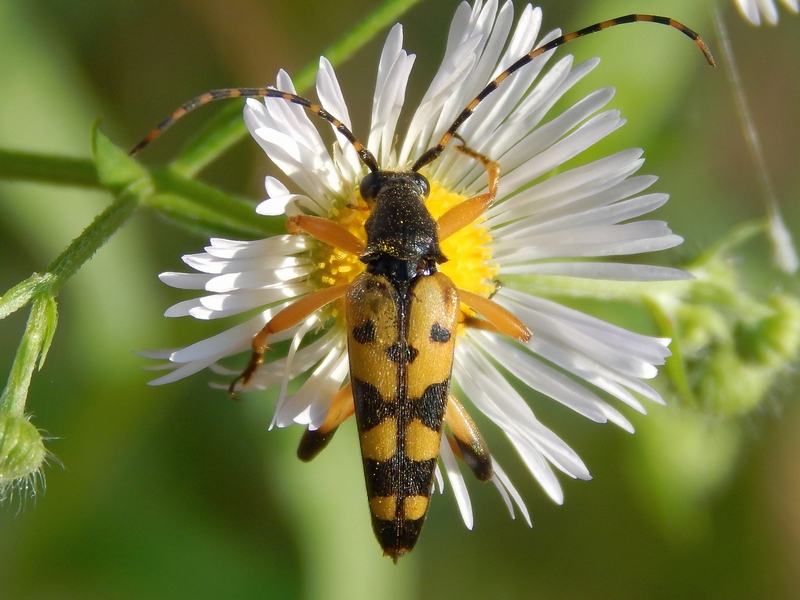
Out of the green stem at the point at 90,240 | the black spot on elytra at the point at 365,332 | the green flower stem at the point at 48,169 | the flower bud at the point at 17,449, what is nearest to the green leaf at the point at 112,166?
the green stem at the point at 90,240

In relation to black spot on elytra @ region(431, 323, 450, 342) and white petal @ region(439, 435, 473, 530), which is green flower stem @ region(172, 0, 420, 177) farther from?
white petal @ region(439, 435, 473, 530)

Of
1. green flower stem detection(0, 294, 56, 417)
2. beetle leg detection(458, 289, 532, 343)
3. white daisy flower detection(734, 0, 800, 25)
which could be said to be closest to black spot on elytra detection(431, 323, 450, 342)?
beetle leg detection(458, 289, 532, 343)

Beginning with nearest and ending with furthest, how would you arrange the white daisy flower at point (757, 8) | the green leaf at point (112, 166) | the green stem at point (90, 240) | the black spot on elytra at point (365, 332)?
the green stem at point (90, 240) < the green leaf at point (112, 166) < the black spot on elytra at point (365, 332) < the white daisy flower at point (757, 8)

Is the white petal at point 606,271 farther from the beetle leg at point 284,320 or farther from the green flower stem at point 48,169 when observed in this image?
the green flower stem at point 48,169

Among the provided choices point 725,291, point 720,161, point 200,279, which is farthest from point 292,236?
point 720,161

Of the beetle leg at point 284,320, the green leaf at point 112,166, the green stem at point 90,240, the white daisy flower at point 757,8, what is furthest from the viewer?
the white daisy flower at point 757,8
